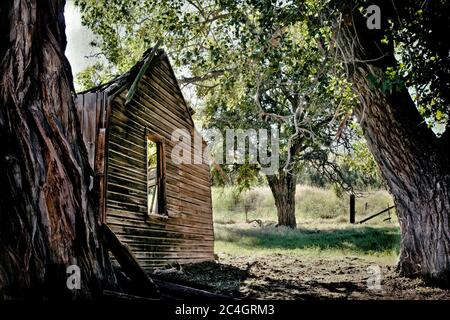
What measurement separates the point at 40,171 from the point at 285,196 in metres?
21.4

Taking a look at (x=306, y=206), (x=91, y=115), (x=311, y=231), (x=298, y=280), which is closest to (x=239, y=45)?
(x=91, y=115)

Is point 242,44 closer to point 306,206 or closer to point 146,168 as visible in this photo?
point 146,168

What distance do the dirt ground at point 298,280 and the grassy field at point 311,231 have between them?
99.8 inches

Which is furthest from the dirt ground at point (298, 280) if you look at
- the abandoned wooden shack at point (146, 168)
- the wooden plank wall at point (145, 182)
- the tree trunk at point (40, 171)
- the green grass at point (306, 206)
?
the green grass at point (306, 206)

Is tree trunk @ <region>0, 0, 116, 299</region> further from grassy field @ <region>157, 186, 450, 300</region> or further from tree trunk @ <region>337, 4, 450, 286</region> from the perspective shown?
tree trunk @ <region>337, 4, 450, 286</region>

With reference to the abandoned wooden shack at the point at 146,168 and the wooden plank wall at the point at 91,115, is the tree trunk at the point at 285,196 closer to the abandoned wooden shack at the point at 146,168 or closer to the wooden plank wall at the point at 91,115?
the abandoned wooden shack at the point at 146,168

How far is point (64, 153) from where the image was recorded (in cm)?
450

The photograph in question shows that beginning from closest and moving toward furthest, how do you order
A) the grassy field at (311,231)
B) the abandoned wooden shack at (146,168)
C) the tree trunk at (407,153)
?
1. the tree trunk at (407,153)
2. the abandoned wooden shack at (146,168)
3. the grassy field at (311,231)

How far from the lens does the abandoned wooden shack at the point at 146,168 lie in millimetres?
8953

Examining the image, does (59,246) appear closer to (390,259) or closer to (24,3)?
(24,3)

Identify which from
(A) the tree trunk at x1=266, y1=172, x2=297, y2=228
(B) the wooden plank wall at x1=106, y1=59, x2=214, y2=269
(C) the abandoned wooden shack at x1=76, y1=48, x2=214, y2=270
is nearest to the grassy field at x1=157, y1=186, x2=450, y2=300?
(B) the wooden plank wall at x1=106, y1=59, x2=214, y2=269

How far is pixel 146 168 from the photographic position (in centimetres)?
1059

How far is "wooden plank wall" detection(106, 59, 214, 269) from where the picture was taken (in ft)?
30.5

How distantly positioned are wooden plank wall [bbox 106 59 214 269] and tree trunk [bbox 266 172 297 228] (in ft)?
35.2
